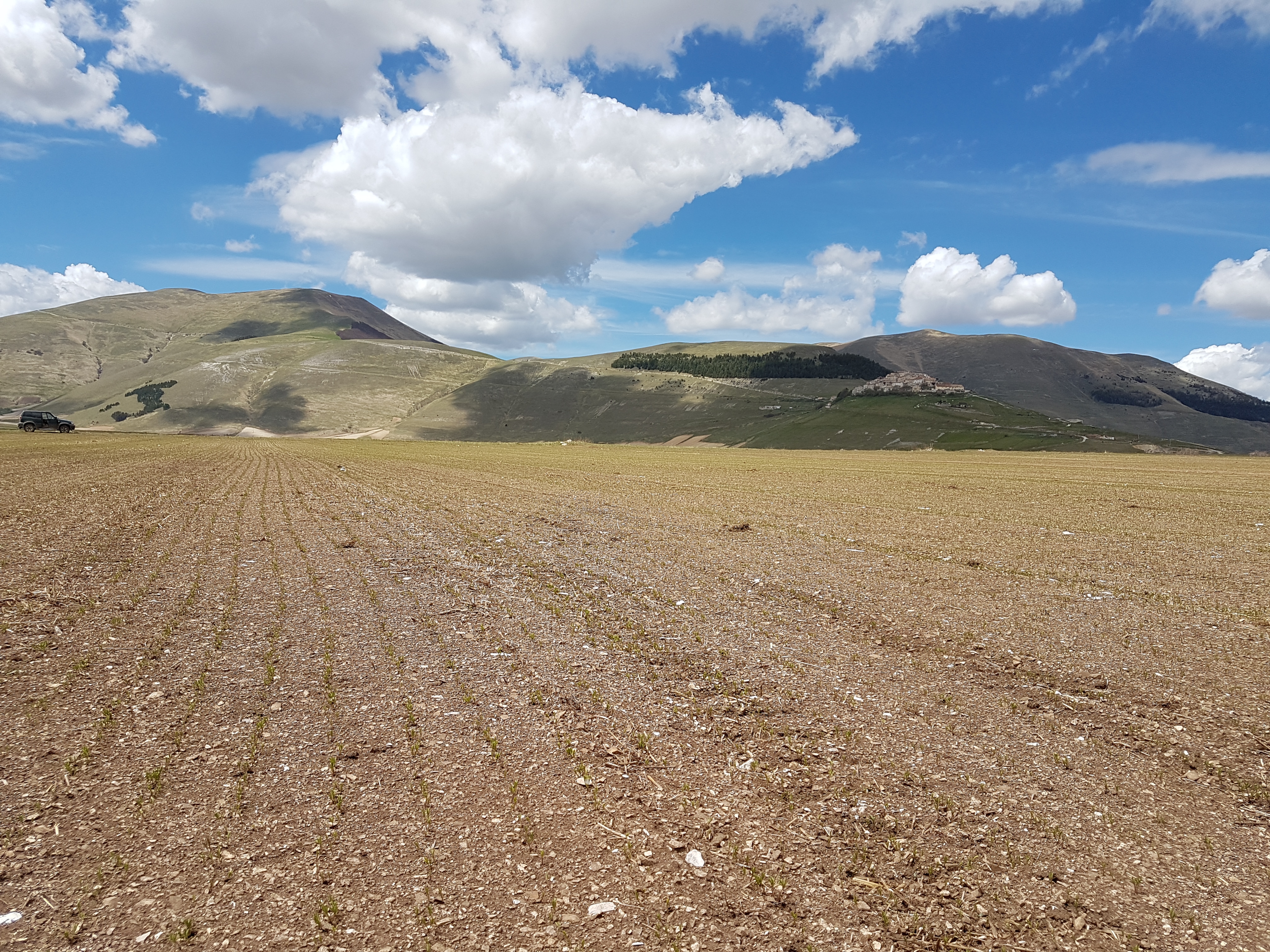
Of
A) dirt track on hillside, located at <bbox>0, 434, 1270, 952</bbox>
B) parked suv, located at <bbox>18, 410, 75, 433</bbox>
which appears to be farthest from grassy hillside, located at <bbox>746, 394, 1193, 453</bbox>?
parked suv, located at <bbox>18, 410, 75, 433</bbox>

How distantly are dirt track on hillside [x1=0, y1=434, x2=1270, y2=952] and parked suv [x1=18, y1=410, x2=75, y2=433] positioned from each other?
111 meters

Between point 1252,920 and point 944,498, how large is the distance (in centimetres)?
3791

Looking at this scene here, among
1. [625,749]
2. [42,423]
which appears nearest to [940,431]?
[625,749]

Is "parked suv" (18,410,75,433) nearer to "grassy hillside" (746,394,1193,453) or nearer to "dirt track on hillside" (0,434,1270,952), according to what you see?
"dirt track on hillside" (0,434,1270,952)

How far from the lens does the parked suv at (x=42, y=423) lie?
10094 centimetres

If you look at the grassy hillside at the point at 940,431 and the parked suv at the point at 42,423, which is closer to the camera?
the parked suv at the point at 42,423

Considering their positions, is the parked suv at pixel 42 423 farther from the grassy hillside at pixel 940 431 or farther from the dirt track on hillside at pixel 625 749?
the grassy hillside at pixel 940 431

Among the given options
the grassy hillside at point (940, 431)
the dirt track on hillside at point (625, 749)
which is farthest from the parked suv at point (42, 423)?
the grassy hillside at point (940, 431)

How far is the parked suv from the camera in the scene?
10094 centimetres

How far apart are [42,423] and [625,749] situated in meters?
136

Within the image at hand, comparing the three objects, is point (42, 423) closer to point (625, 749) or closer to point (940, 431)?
point (625, 749)

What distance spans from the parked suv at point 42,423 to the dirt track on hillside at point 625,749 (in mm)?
110785

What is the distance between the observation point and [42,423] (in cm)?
10188

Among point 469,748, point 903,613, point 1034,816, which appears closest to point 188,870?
point 469,748
